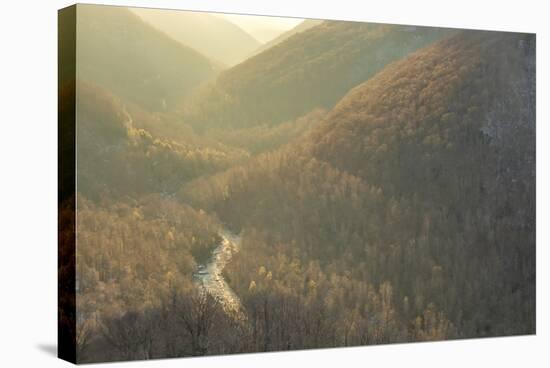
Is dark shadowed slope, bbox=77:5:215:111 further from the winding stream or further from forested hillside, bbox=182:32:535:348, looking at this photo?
the winding stream

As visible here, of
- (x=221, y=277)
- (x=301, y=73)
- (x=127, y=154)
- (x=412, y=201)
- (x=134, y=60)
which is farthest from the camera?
(x=412, y=201)

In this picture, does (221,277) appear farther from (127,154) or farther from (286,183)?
(127,154)

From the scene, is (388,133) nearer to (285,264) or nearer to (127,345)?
(285,264)

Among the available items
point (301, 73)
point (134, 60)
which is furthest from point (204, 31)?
point (301, 73)

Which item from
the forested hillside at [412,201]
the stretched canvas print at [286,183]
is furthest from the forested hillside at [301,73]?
the forested hillside at [412,201]

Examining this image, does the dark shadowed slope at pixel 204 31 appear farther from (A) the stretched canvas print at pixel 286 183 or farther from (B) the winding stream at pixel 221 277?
(B) the winding stream at pixel 221 277
